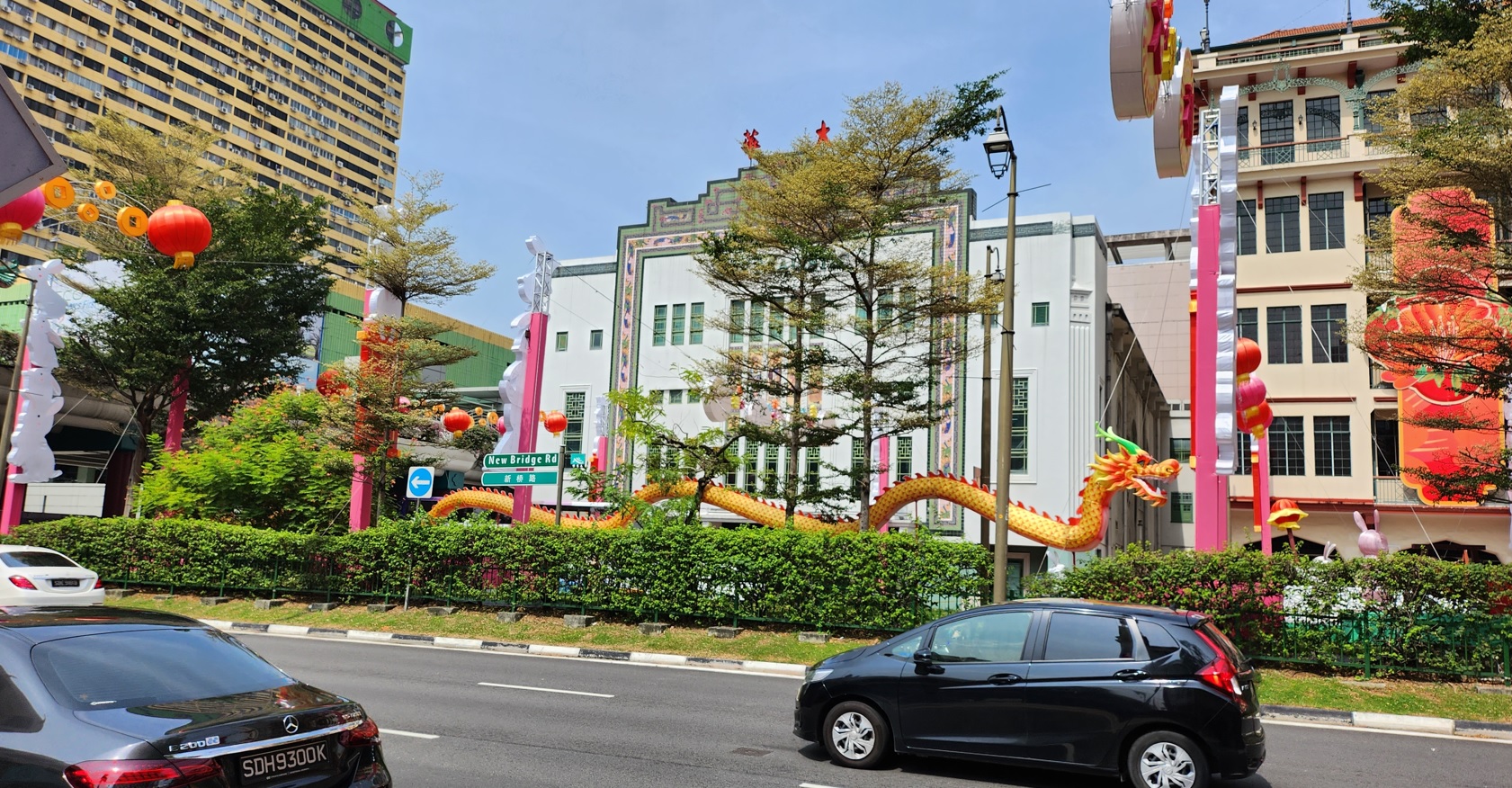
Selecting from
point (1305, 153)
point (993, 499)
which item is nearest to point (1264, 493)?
point (993, 499)

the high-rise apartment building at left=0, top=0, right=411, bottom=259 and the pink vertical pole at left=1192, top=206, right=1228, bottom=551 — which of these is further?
the high-rise apartment building at left=0, top=0, right=411, bottom=259

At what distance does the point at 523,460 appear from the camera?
19719mm

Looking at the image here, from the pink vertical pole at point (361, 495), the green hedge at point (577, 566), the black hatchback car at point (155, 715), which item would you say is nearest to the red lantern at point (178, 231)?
the green hedge at point (577, 566)

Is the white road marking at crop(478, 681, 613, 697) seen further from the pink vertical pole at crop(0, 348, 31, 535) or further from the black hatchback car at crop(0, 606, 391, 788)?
the pink vertical pole at crop(0, 348, 31, 535)

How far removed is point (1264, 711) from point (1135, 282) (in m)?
36.5

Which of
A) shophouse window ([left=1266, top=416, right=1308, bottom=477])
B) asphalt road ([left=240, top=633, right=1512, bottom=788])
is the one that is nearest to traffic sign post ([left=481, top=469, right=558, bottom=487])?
asphalt road ([left=240, top=633, right=1512, bottom=788])

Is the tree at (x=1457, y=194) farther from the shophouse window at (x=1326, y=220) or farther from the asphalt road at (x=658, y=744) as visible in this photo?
the shophouse window at (x=1326, y=220)

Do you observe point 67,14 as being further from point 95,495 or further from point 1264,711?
point 1264,711

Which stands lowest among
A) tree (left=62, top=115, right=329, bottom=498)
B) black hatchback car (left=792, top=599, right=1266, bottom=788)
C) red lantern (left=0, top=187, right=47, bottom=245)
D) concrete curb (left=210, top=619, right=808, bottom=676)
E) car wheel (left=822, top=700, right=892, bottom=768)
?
concrete curb (left=210, top=619, right=808, bottom=676)

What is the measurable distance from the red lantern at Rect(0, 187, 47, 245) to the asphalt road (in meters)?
6.82

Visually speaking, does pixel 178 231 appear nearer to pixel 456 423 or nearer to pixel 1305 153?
pixel 456 423

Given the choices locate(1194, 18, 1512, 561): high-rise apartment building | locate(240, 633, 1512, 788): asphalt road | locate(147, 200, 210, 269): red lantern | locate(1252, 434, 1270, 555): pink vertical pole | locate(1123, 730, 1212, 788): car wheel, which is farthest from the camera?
locate(1194, 18, 1512, 561): high-rise apartment building

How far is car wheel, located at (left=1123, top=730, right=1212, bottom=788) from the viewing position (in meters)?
6.95

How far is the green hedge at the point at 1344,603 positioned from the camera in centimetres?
1314
